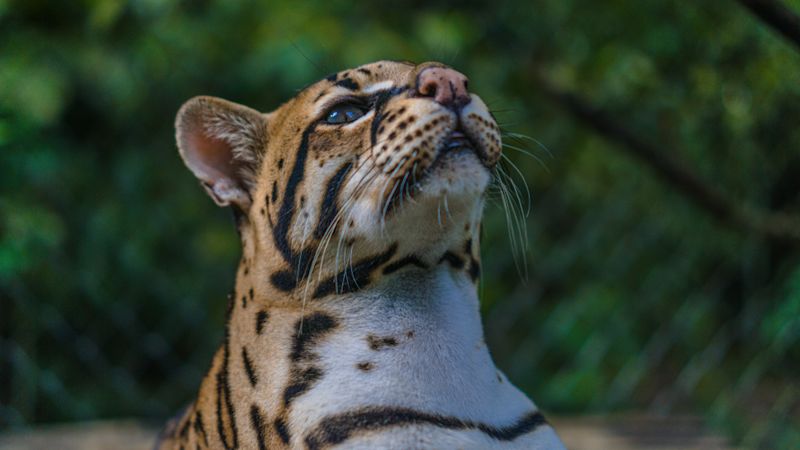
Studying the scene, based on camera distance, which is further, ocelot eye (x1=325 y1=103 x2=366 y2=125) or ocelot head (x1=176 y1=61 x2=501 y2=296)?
ocelot eye (x1=325 y1=103 x2=366 y2=125)

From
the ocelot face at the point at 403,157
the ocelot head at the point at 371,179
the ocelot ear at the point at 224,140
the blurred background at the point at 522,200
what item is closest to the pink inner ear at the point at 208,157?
the ocelot ear at the point at 224,140

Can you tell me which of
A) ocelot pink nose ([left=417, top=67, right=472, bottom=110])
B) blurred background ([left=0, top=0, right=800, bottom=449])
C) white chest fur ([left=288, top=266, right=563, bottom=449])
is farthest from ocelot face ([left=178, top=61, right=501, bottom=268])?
blurred background ([left=0, top=0, right=800, bottom=449])

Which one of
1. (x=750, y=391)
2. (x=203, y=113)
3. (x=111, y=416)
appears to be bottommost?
(x=111, y=416)

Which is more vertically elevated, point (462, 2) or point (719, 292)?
point (462, 2)

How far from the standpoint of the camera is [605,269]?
19.9ft

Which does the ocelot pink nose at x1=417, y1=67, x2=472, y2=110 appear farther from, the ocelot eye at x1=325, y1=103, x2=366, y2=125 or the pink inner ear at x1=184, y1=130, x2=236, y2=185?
the pink inner ear at x1=184, y1=130, x2=236, y2=185

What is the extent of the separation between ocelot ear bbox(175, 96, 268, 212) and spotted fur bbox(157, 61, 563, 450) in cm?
17

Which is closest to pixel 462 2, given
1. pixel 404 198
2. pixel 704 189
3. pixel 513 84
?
pixel 513 84

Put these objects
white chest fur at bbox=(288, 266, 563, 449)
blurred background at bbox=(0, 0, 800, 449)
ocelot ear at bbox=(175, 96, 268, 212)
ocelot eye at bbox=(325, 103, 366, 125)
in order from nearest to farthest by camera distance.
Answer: white chest fur at bbox=(288, 266, 563, 449), ocelot eye at bbox=(325, 103, 366, 125), ocelot ear at bbox=(175, 96, 268, 212), blurred background at bbox=(0, 0, 800, 449)

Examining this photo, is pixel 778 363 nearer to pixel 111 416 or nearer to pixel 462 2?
pixel 462 2

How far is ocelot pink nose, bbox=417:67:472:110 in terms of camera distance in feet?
6.96

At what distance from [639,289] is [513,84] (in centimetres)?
166

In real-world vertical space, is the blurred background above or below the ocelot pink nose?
below

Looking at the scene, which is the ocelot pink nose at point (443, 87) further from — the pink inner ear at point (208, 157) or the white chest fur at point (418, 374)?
the pink inner ear at point (208, 157)
